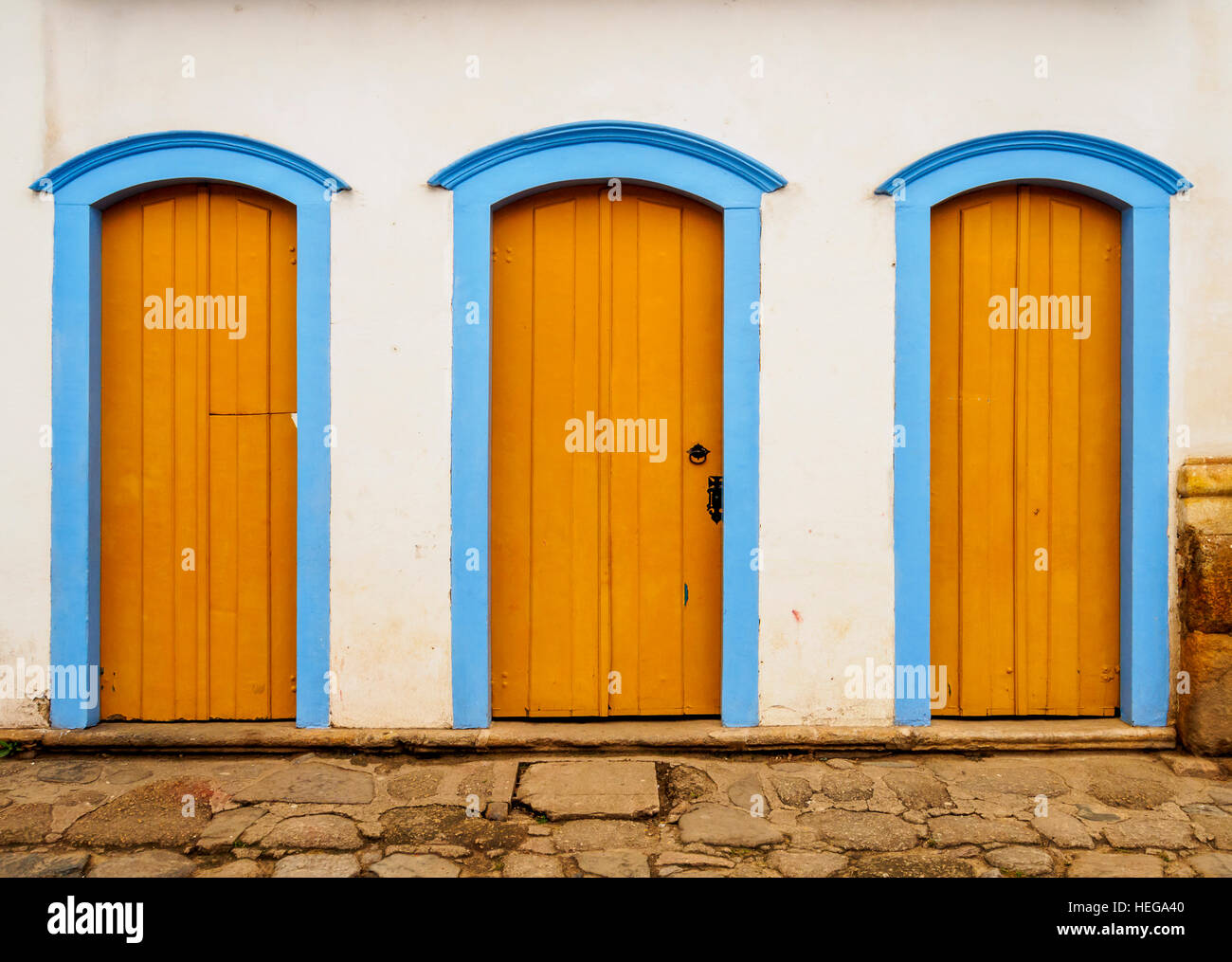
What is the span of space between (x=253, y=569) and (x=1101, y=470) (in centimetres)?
470

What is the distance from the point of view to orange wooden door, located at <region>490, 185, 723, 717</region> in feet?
14.8

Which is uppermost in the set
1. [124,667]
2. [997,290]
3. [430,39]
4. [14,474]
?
[430,39]

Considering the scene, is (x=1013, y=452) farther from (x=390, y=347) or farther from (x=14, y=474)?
(x=14, y=474)

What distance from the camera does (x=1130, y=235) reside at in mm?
4414

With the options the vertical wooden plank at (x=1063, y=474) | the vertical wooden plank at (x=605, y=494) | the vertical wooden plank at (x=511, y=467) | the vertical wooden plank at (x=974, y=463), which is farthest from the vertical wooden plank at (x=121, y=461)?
the vertical wooden plank at (x=1063, y=474)

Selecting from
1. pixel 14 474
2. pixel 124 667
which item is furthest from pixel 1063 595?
pixel 14 474

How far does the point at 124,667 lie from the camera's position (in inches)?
179

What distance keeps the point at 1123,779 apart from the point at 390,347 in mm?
4283

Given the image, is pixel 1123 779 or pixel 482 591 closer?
pixel 1123 779

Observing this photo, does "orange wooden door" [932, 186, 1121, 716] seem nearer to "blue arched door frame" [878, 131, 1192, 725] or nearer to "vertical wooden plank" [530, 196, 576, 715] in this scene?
"blue arched door frame" [878, 131, 1192, 725]

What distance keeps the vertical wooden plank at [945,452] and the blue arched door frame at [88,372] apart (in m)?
3.27

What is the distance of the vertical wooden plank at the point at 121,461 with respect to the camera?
179 inches

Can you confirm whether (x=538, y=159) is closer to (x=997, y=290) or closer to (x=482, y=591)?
(x=482, y=591)

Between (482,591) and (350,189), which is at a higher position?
(350,189)
